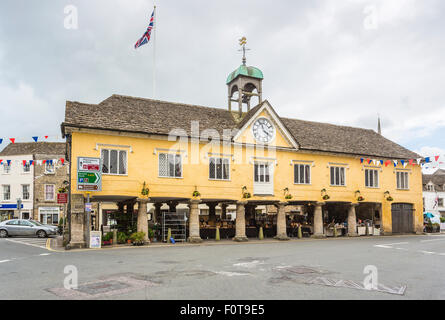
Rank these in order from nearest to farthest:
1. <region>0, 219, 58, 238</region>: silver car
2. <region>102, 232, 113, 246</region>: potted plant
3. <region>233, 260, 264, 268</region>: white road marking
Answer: <region>233, 260, 264, 268</region>: white road marking → <region>102, 232, 113, 246</region>: potted plant → <region>0, 219, 58, 238</region>: silver car

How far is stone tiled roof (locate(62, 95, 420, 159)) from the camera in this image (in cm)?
2383

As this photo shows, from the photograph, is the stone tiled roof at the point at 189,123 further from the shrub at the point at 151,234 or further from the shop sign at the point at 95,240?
the shrub at the point at 151,234

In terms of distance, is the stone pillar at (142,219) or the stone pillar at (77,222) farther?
Answer: the stone pillar at (142,219)

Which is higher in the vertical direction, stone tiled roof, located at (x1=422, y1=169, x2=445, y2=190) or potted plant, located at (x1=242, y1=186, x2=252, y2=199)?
stone tiled roof, located at (x1=422, y1=169, x2=445, y2=190)

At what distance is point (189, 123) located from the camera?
2702 cm

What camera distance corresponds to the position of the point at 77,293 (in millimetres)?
9281

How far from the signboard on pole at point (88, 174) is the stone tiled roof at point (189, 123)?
6.90 ft

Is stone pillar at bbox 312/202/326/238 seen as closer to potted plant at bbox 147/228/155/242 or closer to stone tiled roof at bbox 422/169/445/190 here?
potted plant at bbox 147/228/155/242

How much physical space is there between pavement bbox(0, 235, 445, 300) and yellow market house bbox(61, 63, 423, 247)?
7539mm

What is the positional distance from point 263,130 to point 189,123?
5.18m

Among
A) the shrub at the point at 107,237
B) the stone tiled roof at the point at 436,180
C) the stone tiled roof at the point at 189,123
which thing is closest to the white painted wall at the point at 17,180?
the stone tiled roof at the point at 189,123

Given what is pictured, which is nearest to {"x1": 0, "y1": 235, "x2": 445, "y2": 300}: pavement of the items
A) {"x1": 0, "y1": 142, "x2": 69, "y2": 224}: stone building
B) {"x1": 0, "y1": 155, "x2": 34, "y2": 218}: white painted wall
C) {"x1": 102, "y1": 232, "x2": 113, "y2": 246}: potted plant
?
{"x1": 102, "y1": 232, "x2": 113, "y2": 246}: potted plant

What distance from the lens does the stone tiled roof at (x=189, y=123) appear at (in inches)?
938

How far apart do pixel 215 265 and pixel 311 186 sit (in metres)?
17.5
